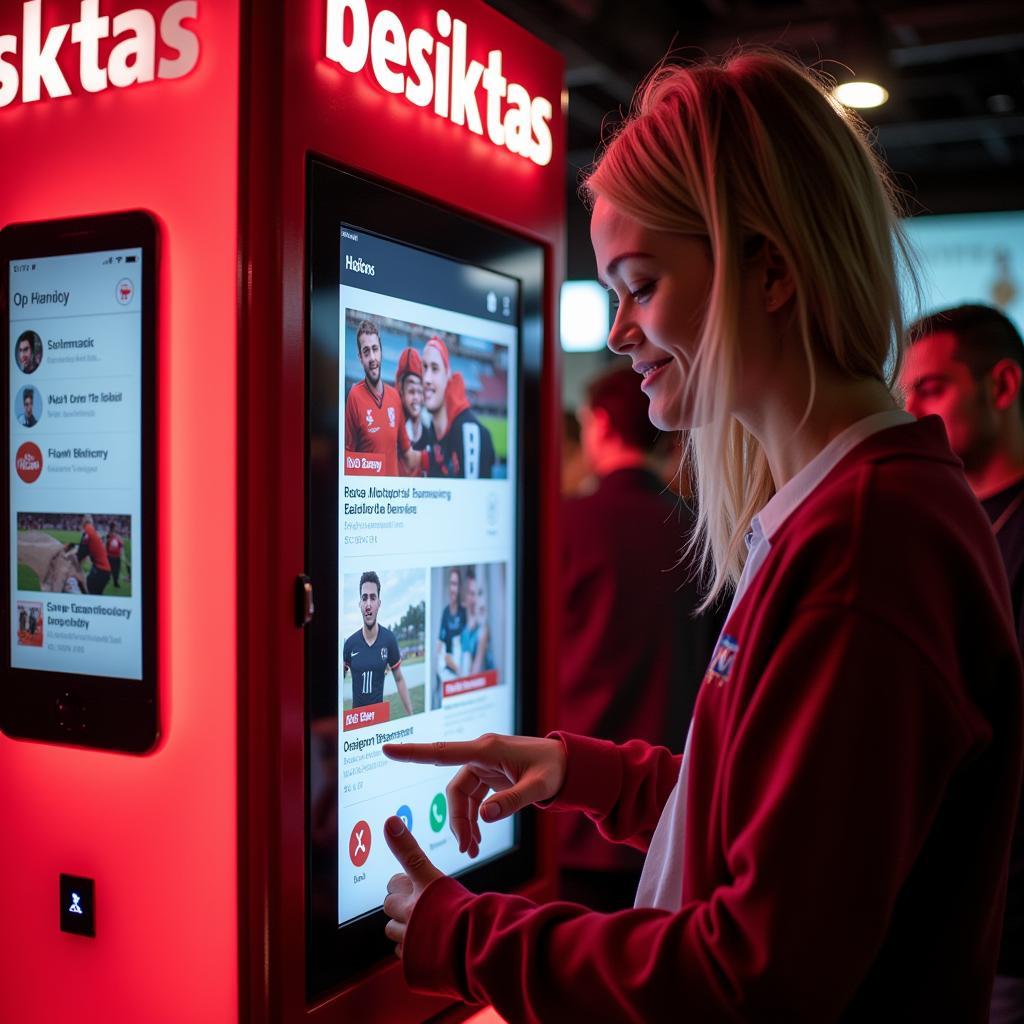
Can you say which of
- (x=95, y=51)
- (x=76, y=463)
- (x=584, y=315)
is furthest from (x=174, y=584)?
(x=584, y=315)

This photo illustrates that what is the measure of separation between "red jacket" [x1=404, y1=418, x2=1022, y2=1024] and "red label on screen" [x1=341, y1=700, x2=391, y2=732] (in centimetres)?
42

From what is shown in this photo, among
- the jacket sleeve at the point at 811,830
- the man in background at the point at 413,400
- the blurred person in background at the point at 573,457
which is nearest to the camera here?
the jacket sleeve at the point at 811,830

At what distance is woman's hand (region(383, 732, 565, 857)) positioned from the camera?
134cm

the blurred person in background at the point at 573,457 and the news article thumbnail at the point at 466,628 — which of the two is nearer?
the news article thumbnail at the point at 466,628

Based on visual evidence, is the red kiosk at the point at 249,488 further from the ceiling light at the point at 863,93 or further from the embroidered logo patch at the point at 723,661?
the ceiling light at the point at 863,93

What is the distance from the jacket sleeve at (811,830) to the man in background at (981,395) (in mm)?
1493

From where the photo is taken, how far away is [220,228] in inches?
52.9

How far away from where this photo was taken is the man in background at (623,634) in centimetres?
287

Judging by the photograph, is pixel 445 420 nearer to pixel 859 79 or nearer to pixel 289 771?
pixel 289 771

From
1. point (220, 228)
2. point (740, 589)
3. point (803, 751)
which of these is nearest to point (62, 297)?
point (220, 228)

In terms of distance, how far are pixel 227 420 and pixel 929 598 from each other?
0.80 meters

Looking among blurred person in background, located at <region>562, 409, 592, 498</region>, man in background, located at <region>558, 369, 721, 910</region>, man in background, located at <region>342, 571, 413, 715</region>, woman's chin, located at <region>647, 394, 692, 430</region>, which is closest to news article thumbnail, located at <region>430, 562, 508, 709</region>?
man in background, located at <region>342, 571, 413, 715</region>

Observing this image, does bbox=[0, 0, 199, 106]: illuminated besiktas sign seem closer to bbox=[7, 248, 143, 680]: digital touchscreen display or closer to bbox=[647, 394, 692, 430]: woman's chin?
bbox=[7, 248, 143, 680]: digital touchscreen display

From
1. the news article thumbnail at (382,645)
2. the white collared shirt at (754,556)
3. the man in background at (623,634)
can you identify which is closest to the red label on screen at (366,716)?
the news article thumbnail at (382,645)
